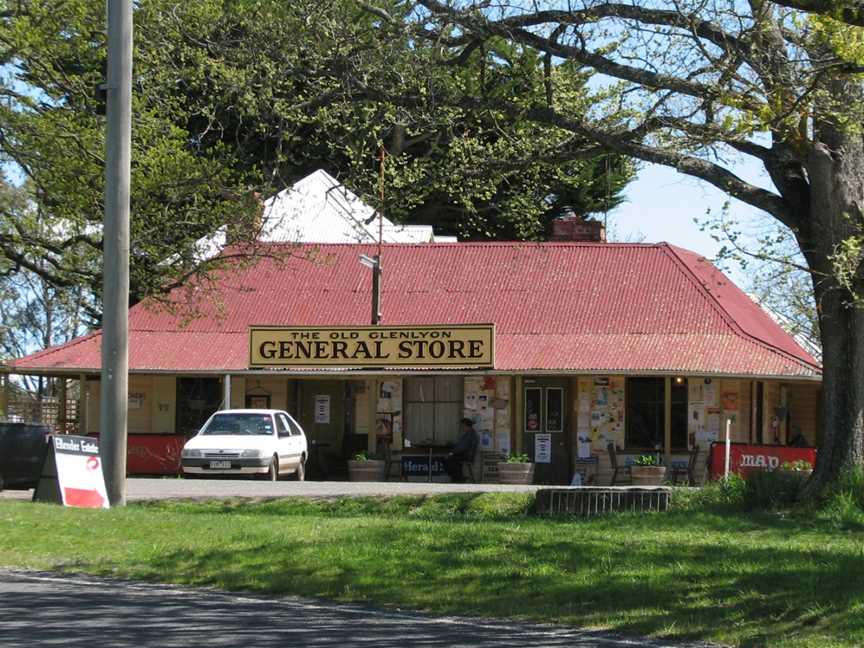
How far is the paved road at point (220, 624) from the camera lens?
9258 millimetres

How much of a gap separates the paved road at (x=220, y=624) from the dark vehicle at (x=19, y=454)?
13.0 meters

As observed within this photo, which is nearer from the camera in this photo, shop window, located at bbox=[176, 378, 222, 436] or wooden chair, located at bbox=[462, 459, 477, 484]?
wooden chair, located at bbox=[462, 459, 477, 484]

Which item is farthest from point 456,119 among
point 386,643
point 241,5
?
point 386,643

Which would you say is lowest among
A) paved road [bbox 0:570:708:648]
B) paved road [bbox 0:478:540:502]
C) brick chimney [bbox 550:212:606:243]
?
paved road [bbox 0:570:708:648]

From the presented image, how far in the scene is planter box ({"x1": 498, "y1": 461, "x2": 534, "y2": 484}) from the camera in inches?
1275

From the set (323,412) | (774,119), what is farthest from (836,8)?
(323,412)

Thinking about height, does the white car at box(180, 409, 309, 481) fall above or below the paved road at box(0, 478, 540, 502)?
above

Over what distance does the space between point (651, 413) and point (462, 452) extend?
5095 millimetres

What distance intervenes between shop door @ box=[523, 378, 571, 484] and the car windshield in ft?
25.7

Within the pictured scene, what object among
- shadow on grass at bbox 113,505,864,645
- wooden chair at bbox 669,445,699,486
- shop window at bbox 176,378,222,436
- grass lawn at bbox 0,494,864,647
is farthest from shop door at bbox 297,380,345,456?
shadow on grass at bbox 113,505,864,645

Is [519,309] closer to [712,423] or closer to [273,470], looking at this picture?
[712,423]

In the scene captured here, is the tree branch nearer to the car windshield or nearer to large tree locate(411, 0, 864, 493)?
large tree locate(411, 0, 864, 493)

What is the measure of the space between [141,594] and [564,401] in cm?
2463

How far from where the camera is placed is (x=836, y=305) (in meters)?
17.0
